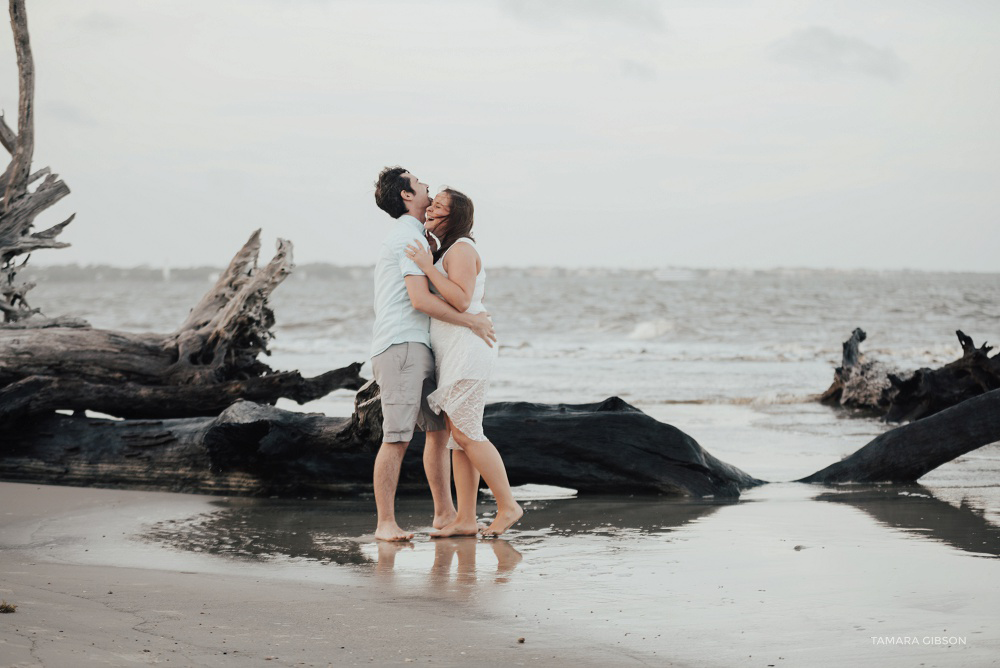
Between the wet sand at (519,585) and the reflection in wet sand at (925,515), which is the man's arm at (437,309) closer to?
the wet sand at (519,585)

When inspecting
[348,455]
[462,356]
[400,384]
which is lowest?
[348,455]

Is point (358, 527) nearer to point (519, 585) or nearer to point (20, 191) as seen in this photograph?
point (519, 585)

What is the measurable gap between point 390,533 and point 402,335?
3.50ft

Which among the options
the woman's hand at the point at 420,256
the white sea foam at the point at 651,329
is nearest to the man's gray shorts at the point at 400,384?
the woman's hand at the point at 420,256

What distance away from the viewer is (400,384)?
17.6ft

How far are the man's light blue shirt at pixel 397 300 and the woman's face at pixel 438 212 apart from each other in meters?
0.08

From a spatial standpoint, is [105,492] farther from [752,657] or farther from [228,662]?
[752,657]

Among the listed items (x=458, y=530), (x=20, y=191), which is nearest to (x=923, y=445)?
(x=458, y=530)

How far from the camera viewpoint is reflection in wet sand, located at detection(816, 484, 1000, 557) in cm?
499

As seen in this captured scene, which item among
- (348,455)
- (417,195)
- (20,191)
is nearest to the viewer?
(417,195)

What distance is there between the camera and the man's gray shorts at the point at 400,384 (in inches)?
211

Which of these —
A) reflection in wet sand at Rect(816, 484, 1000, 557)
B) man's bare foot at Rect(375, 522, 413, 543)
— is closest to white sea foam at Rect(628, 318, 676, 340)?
reflection in wet sand at Rect(816, 484, 1000, 557)

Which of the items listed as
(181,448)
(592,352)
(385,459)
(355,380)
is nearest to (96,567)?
(385,459)

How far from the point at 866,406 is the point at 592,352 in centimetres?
1430
